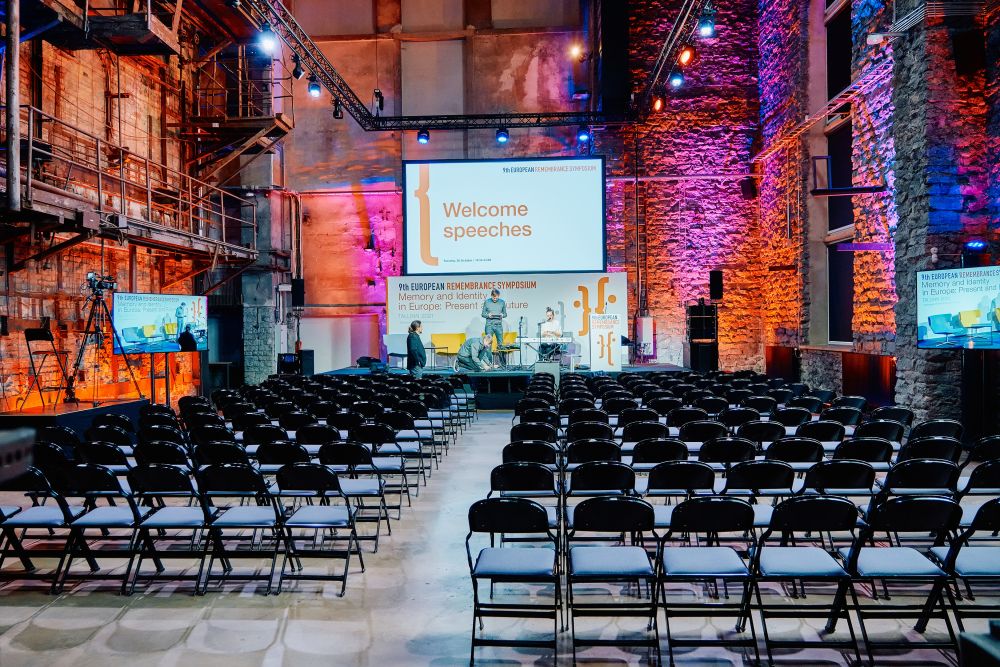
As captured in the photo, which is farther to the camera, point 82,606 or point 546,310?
point 546,310

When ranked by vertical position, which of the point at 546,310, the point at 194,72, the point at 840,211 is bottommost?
the point at 546,310

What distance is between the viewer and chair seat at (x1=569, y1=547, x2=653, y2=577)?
10.6ft

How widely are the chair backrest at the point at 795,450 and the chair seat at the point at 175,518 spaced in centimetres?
385

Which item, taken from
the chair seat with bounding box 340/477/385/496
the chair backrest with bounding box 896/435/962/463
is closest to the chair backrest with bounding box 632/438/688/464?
the chair backrest with bounding box 896/435/962/463

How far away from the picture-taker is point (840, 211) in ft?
44.6

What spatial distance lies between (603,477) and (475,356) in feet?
33.0

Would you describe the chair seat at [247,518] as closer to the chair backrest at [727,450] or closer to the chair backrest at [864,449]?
the chair backrest at [727,450]

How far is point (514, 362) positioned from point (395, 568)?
10.7m

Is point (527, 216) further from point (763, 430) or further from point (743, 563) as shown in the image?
point (743, 563)

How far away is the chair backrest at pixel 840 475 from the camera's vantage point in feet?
13.5

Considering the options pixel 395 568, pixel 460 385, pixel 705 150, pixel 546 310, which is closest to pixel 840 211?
pixel 705 150

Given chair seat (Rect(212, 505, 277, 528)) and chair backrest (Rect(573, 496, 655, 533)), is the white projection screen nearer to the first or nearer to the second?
chair seat (Rect(212, 505, 277, 528))

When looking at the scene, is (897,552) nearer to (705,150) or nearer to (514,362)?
(514,362)

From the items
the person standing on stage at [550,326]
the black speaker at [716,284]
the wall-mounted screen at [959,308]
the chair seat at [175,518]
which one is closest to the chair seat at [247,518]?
the chair seat at [175,518]
